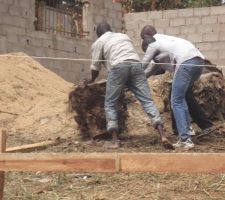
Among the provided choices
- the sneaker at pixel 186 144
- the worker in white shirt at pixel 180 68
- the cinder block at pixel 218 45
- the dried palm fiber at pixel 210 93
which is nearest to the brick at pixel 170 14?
the cinder block at pixel 218 45

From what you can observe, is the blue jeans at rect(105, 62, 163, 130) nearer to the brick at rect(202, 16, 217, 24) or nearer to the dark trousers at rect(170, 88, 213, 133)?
the dark trousers at rect(170, 88, 213, 133)

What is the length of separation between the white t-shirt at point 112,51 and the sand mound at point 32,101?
1.25 metres

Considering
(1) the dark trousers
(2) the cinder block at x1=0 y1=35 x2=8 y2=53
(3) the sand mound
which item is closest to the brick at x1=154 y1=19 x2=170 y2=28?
(3) the sand mound

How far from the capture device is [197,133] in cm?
682

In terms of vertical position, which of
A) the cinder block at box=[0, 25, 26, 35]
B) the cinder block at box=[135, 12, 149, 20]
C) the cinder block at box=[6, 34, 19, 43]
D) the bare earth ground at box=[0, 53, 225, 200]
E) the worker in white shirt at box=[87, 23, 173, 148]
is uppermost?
the cinder block at box=[135, 12, 149, 20]

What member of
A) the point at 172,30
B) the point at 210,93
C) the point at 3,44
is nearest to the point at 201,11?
the point at 172,30

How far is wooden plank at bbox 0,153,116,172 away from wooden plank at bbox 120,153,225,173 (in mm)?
95

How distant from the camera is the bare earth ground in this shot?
448 cm

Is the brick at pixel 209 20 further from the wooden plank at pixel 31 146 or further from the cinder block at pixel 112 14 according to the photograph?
the wooden plank at pixel 31 146

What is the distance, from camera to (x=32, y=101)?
8.43 metres

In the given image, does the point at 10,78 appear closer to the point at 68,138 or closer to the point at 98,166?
the point at 68,138

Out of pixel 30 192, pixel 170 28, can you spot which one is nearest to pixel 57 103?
pixel 30 192

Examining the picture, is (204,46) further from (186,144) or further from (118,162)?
(118,162)

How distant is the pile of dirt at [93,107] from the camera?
262 inches
